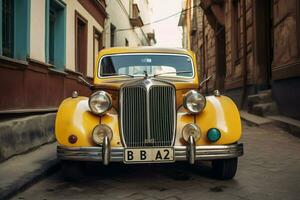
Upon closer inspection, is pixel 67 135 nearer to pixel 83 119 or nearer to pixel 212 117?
pixel 83 119

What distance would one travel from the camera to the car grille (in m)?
4.82

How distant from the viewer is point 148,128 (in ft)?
15.8

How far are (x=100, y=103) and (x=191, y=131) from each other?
1092 mm

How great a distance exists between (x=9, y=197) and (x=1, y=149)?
65.5 inches

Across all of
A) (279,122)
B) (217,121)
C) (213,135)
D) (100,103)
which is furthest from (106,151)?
(279,122)

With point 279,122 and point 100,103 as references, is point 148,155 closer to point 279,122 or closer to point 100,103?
point 100,103

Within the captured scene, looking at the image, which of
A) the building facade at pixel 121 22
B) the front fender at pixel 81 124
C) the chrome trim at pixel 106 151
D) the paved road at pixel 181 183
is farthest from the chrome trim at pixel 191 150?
the building facade at pixel 121 22

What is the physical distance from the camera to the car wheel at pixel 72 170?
5.11 m

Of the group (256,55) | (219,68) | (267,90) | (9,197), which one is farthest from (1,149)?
(219,68)

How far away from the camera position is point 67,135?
4.81 m

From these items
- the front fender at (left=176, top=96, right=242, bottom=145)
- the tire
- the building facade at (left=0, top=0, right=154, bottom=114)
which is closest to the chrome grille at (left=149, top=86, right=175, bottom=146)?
the front fender at (left=176, top=96, right=242, bottom=145)

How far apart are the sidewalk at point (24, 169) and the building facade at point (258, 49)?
9.48 ft

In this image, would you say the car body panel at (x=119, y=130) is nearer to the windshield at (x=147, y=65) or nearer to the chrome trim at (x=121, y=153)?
the chrome trim at (x=121, y=153)

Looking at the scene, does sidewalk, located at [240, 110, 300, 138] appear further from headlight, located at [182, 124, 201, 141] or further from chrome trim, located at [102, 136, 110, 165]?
chrome trim, located at [102, 136, 110, 165]
